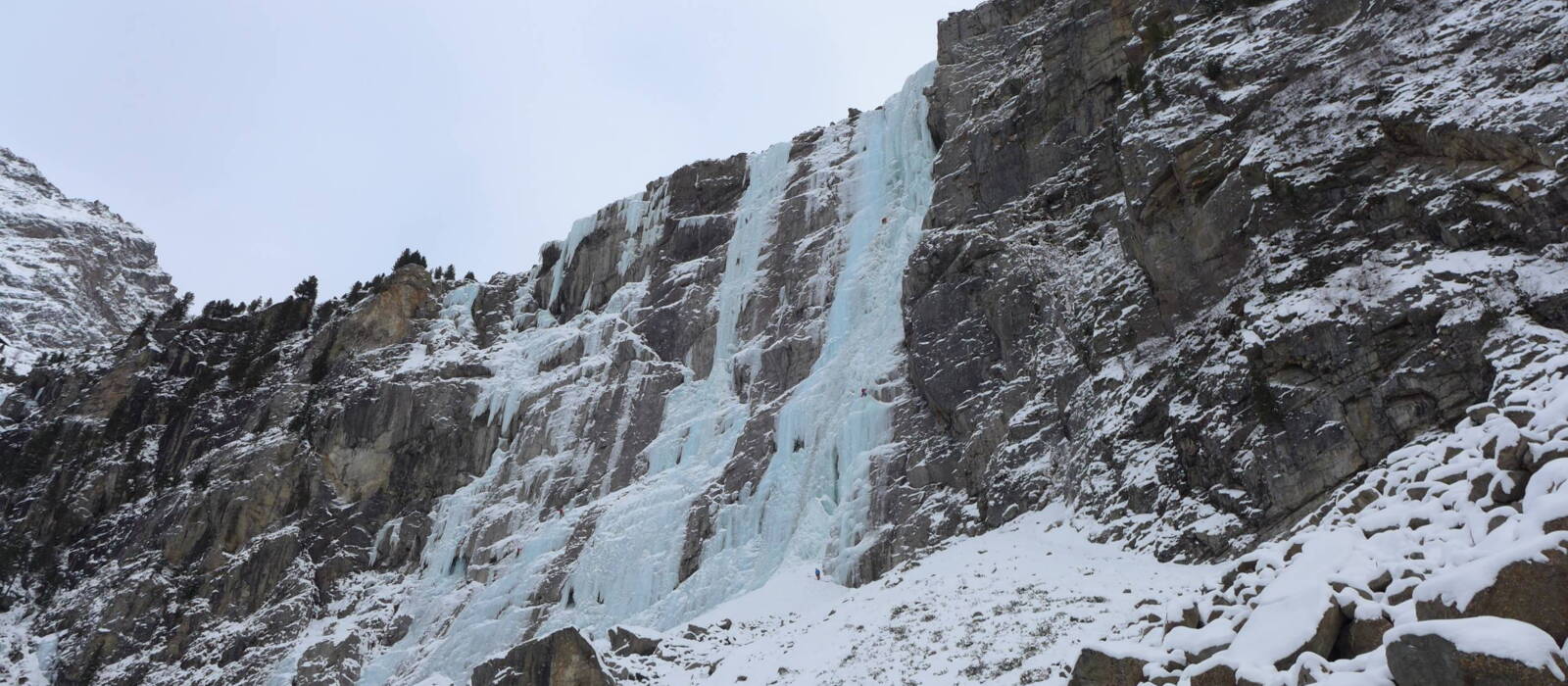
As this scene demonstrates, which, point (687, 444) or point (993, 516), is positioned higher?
point (687, 444)

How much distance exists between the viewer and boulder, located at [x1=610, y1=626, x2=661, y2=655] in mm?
21578

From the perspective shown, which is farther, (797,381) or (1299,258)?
(797,381)

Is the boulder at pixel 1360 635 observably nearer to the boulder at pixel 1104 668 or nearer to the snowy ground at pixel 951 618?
the boulder at pixel 1104 668

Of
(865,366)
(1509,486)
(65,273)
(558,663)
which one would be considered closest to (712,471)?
(865,366)

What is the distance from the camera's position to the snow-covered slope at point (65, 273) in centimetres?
8394

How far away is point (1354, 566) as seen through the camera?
7254 millimetres

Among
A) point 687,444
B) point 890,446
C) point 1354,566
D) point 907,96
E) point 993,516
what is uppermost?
point 907,96

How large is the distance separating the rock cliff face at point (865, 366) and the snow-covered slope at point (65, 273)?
109 ft

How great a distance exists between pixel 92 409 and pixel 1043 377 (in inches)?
1901

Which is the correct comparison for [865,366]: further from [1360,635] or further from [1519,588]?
[1519,588]

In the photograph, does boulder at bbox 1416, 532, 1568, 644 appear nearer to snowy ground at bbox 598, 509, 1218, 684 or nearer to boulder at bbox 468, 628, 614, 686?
snowy ground at bbox 598, 509, 1218, 684

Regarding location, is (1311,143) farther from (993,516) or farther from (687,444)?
(687,444)

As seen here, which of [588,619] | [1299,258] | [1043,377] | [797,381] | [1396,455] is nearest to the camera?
[1396,455]

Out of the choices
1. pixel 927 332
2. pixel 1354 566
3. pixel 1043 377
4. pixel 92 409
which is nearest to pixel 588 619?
pixel 927 332
